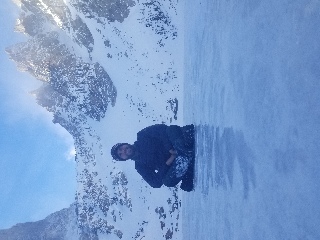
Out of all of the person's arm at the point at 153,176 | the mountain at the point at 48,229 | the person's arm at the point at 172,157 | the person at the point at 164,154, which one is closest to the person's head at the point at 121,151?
the person at the point at 164,154

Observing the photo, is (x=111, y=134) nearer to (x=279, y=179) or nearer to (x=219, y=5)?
(x=219, y=5)

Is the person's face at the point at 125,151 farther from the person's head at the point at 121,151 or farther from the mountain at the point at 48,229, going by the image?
the mountain at the point at 48,229

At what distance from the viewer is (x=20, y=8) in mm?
21703

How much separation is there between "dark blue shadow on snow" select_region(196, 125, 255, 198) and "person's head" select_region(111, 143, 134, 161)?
4.93 feet

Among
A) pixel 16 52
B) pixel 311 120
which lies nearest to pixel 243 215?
pixel 311 120

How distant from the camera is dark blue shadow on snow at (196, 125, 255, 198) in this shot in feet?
6.37

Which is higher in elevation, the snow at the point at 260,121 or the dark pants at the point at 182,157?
the dark pants at the point at 182,157

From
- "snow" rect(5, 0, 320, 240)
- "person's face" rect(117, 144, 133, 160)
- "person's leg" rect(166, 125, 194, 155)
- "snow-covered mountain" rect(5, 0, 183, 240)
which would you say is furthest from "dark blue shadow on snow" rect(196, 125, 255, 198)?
"snow-covered mountain" rect(5, 0, 183, 240)

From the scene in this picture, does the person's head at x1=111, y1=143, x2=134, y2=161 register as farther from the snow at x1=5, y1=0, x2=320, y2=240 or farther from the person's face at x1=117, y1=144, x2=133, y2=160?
the snow at x1=5, y1=0, x2=320, y2=240

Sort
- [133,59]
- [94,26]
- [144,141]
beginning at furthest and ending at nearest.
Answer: [94,26], [133,59], [144,141]

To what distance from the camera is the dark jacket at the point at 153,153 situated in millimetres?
5320

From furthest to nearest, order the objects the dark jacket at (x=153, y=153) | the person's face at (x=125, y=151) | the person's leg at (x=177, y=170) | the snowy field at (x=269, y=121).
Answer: the dark jacket at (x=153, y=153), the person's face at (x=125, y=151), the person's leg at (x=177, y=170), the snowy field at (x=269, y=121)

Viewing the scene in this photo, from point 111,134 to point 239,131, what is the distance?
15.4 meters

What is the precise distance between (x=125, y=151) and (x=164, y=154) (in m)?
0.72
